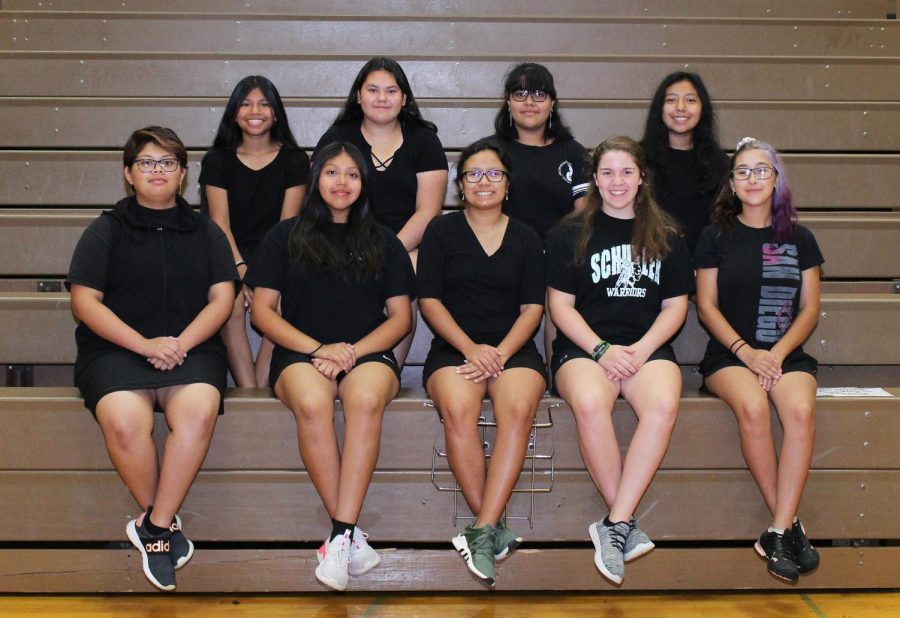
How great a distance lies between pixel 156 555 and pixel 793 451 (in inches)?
61.0

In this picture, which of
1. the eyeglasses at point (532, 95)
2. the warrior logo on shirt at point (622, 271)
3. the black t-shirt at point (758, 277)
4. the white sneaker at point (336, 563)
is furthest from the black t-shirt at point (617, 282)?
the white sneaker at point (336, 563)

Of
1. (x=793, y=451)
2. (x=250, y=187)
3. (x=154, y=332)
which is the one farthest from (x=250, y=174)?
(x=793, y=451)

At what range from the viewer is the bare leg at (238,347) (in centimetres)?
277

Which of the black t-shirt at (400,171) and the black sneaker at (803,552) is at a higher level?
the black t-shirt at (400,171)

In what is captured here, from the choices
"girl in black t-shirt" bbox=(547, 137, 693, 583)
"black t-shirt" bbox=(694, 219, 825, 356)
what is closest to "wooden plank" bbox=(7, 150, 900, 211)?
"black t-shirt" bbox=(694, 219, 825, 356)

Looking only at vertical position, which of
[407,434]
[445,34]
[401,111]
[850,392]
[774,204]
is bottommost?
[407,434]

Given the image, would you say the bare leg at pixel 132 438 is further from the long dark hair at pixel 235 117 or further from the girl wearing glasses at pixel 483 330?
the long dark hair at pixel 235 117

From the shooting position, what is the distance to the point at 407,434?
8.54 feet

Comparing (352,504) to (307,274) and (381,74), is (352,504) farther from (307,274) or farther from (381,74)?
(381,74)

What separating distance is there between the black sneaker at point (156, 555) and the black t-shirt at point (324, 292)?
0.56 meters

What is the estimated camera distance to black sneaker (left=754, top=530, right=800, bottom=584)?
2.38 metres

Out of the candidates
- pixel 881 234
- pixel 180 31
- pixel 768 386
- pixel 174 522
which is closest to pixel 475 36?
pixel 180 31

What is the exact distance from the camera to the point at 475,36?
→ 13.7ft

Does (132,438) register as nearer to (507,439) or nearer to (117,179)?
(507,439)
